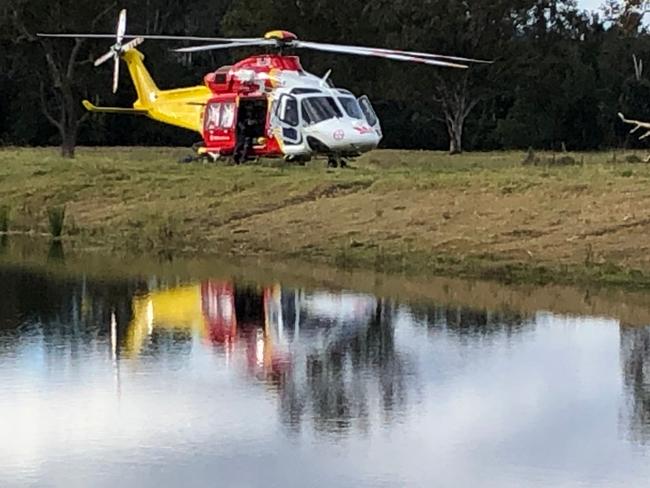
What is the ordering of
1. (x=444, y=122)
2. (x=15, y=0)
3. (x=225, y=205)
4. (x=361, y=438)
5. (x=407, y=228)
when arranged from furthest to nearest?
(x=444, y=122), (x=15, y=0), (x=225, y=205), (x=407, y=228), (x=361, y=438)

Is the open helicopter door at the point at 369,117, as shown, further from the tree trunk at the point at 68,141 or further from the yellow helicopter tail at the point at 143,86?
the tree trunk at the point at 68,141

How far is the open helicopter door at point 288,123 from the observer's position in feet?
105

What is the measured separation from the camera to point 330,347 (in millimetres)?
13789

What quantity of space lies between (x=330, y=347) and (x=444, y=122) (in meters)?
46.2

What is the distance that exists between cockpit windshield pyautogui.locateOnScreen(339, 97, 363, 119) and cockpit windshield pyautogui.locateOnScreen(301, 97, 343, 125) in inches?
12.2

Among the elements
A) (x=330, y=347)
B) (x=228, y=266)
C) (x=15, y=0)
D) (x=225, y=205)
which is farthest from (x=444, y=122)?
(x=330, y=347)

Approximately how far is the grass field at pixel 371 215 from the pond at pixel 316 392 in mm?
3095

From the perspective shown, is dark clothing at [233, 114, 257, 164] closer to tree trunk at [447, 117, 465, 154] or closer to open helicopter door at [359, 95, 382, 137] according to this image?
open helicopter door at [359, 95, 382, 137]

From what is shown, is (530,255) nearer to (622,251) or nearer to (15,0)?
(622,251)

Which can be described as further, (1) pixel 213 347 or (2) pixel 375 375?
(1) pixel 213 347

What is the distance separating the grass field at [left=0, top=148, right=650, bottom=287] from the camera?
20.1 m

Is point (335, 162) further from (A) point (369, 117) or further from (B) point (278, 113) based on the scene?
(B) point (278, 113)

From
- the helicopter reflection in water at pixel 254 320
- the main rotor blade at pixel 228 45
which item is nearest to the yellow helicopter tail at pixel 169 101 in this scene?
the main rotor blade at pixel 228 45

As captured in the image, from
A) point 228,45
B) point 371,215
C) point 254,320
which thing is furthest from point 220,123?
point 254,320
